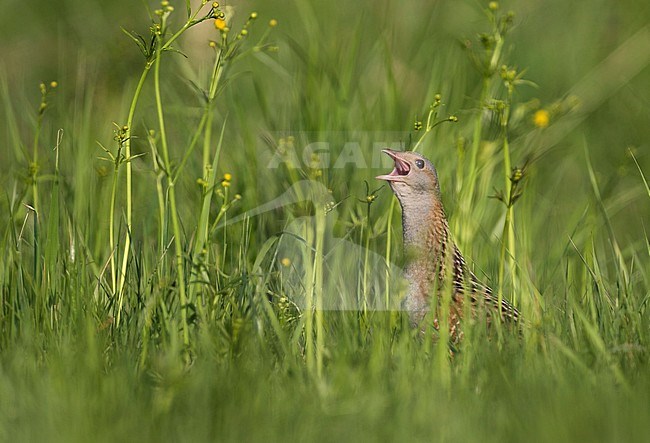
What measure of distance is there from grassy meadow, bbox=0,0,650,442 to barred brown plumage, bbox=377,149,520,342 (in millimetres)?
129

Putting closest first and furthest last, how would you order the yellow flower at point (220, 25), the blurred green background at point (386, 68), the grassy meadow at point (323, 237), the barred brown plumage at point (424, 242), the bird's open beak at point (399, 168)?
the grassy meadow at point (323, 237)
the yellow flower at point (220, 25)
the barred brown plumage at point (424, 242)
the bird's open beak at point (399, 168)
the blurred green background at point (386, 68)

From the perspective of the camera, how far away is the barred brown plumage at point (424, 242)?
449 centimetres

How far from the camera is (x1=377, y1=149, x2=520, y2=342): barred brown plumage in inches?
177

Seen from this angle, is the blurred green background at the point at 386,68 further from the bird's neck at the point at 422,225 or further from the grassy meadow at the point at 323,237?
the bird's neck at the point at 422,225

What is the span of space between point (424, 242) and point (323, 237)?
60 cm

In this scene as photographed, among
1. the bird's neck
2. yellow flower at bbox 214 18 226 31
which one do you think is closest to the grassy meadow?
yellow flower at bbox 214 18 226 31

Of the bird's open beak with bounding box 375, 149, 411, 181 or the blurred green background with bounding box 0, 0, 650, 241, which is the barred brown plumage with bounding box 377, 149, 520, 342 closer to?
the bird's open beak with bounding box 375, 149, 411, 181

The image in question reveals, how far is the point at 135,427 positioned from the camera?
3.18 metres

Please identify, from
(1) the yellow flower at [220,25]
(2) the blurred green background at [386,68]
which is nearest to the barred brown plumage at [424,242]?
(2) the blurred green background at [386,68]

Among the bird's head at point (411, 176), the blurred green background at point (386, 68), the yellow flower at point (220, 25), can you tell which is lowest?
the bird's head at point (411, 176)

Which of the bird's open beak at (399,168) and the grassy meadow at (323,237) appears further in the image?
the bird's open beak at (399,168)

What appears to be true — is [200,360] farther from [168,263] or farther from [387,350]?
[168,263]

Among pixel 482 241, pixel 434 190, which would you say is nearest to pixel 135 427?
pixel 434 190

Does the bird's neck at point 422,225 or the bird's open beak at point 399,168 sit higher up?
the bird's open beak at point 399,168
